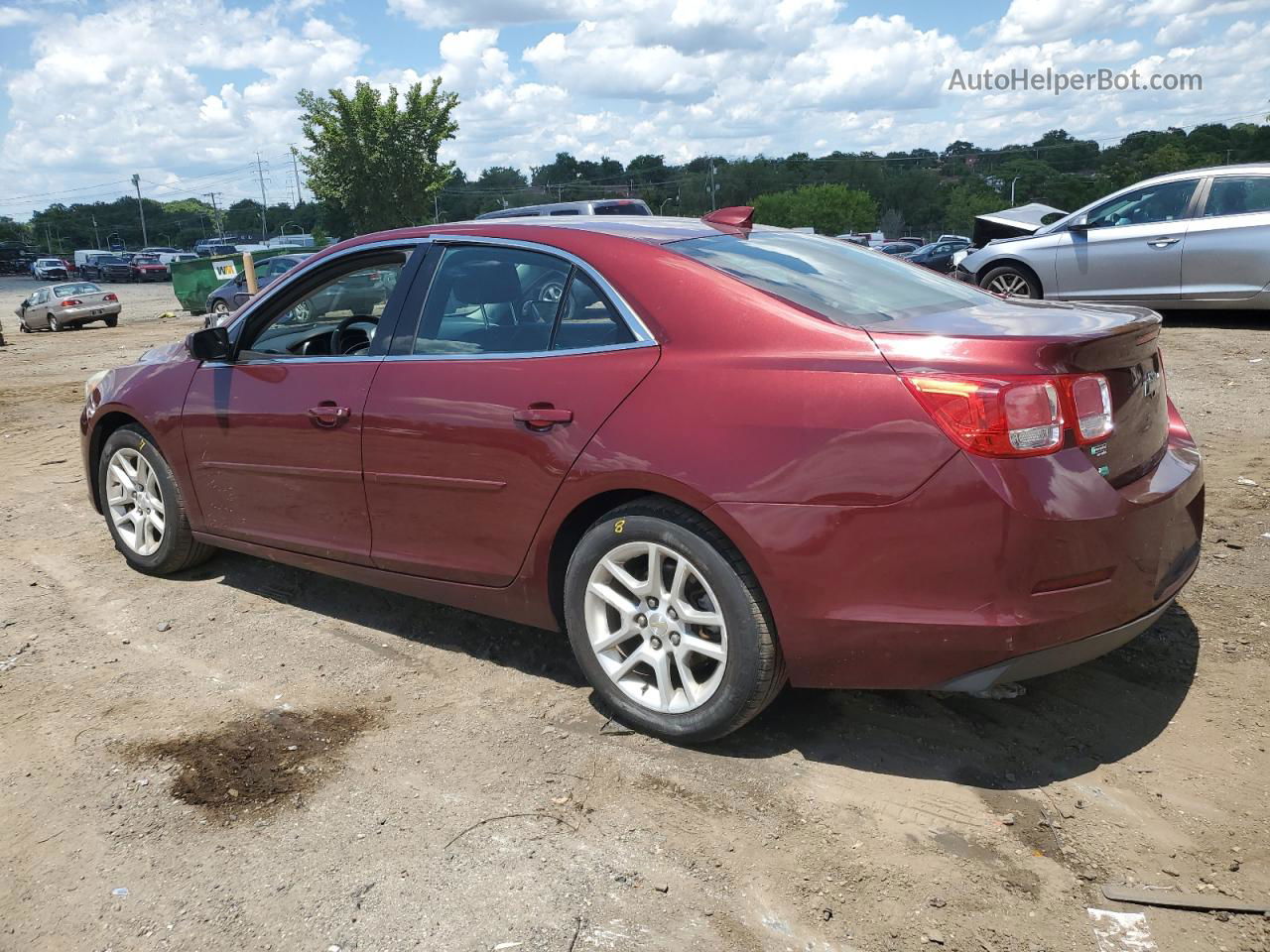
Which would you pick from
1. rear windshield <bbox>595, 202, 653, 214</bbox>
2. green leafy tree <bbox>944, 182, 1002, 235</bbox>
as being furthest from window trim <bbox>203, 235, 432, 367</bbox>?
green leafy tree <bbox>944, 182, 1002, 235</bbox>

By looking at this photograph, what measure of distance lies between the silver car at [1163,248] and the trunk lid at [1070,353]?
798cm

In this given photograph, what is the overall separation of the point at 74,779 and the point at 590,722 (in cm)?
161

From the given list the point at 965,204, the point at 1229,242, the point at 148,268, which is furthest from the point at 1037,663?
the point at 965,204

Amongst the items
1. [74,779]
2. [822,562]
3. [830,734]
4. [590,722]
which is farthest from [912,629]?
[74,779]

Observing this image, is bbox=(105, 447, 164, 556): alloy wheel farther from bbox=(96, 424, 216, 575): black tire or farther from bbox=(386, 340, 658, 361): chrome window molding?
bbox=(386, 340, 658, 361): chrome window molding

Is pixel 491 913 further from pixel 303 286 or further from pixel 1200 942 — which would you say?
pixel 303 286

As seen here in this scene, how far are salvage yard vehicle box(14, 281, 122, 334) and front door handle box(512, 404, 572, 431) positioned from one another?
2826cm

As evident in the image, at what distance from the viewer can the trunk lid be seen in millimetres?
2766

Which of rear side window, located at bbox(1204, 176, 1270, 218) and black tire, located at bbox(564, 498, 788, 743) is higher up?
rear side window, located at bbox(1204, 176, 1270, 218)

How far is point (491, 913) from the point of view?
256 cm

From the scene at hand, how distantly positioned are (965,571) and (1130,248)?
9213 mm

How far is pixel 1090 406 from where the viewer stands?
2.84 m

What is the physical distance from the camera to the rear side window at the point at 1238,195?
32.8ft

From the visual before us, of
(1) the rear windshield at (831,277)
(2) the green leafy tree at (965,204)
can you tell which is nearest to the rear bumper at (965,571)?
(1) the rear windshield at (831,277)
